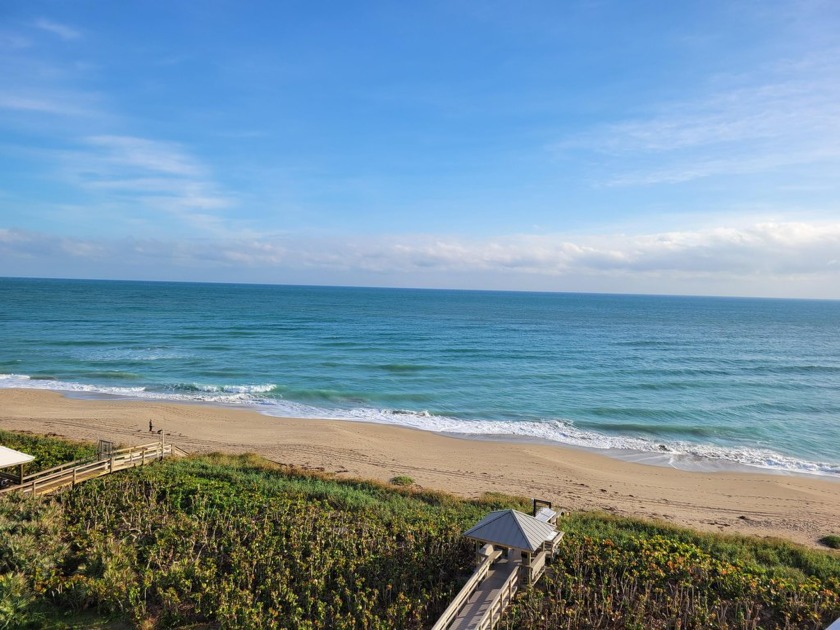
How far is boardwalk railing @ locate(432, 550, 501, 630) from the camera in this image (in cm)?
894

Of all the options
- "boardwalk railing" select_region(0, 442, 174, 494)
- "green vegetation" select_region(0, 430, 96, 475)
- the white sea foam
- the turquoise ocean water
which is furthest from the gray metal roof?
the turquoise ocean water

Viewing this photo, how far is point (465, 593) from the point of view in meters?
9.72

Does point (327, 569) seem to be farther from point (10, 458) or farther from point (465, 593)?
point (10, 458)

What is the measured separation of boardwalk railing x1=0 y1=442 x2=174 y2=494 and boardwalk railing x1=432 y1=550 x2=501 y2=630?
12.0 metres

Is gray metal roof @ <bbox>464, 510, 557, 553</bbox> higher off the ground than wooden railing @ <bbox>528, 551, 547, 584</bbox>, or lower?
higher

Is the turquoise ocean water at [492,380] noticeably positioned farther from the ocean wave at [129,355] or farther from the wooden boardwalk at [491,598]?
the wooden boardwalk at [491,598]

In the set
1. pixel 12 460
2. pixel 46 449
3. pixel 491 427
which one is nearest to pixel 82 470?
pixel 12 460

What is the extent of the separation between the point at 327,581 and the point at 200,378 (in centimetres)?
3137

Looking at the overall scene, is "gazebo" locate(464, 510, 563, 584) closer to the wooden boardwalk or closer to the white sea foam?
the wooden boardwalk

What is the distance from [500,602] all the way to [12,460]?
1304 cm

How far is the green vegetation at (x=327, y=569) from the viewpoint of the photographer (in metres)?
9.58

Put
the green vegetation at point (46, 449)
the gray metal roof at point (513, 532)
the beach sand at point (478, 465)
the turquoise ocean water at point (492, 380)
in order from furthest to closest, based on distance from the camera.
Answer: the turquoise ocean water at point (492, 380) < the beach sand at point (478, 465) < the green vegetation at point (46, 449) < the gray metal roof at point (513, 532)

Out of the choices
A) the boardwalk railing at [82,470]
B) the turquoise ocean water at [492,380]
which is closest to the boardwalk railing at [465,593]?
the boardwalk railing at [82,470]

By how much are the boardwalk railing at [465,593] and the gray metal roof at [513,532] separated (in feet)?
1.55
